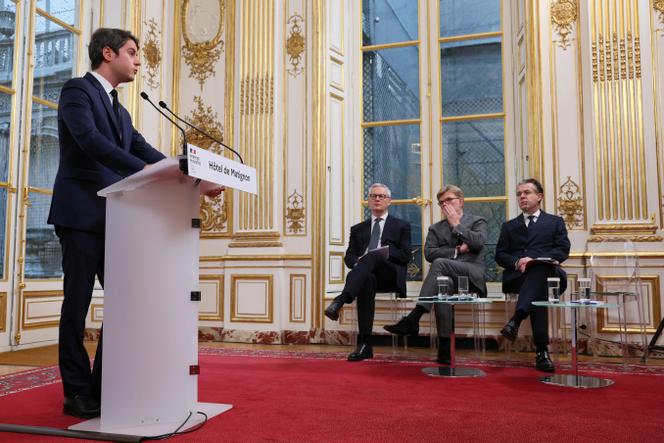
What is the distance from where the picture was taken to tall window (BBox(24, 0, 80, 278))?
188 inches

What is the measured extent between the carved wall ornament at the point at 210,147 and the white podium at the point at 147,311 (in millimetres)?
3479

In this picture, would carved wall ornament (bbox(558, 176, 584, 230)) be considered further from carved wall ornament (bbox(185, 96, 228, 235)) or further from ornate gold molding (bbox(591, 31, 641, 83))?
carved wall ornament (bbox(185, 96, 228, 235))

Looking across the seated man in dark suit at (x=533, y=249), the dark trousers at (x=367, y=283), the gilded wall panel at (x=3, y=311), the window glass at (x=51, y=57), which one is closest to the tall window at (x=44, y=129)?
the window glass at (x=51, y=57)

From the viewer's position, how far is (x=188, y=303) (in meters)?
1.98

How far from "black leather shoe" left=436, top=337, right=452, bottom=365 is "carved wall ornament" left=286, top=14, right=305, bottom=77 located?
2741mm

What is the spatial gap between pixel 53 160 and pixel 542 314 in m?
3.97

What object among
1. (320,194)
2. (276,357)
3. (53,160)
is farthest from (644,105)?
(53,160)

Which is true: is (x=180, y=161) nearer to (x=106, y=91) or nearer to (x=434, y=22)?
(x=106, y=91)

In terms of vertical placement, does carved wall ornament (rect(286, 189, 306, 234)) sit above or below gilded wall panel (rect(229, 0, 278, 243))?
below

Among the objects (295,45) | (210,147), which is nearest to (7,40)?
(210,147)

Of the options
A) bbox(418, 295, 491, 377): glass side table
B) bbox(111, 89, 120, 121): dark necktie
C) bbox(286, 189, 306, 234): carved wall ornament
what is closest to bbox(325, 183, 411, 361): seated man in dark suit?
bbox(418, 295, 491, 377): glass side table

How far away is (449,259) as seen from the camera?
3930mm

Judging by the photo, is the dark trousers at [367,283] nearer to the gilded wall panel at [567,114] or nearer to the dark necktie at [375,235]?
the dark necktie at [375,235]

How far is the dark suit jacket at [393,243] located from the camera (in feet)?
13.8
